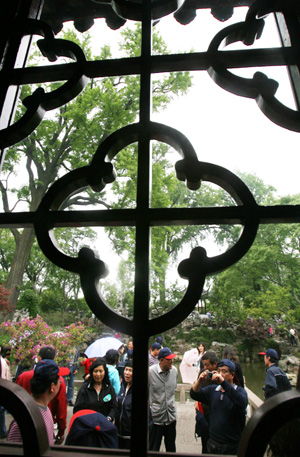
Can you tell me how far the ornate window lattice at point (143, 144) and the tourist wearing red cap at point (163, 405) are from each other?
2.61m

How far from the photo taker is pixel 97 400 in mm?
2430

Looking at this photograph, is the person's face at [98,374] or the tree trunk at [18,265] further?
the tree trunk at [18,265]

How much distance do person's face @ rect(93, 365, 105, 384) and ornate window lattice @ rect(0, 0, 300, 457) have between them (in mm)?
2170

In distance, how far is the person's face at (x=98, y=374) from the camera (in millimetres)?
2506

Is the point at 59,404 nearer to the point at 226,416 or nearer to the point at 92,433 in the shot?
the point at 92,433

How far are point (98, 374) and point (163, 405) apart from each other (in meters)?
0.79

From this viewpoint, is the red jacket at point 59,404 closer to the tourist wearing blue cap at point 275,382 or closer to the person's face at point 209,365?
the person's face at point 209,365

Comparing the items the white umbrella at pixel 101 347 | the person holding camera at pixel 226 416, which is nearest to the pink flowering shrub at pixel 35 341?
the white umbrella at pixel 101 347

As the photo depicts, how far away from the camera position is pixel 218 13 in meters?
1.03

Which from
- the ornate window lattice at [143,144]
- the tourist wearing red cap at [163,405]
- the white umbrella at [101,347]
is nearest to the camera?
the ornate window lattice at [143,144]

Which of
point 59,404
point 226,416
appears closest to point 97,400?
point 59,404

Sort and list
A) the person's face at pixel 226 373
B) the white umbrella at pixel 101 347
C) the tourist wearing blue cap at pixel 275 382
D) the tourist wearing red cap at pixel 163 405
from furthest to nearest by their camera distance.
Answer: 1. the white umbrella at pixel 101 347
2. the tourist wearing blue cap at pixel 275 382
3. the tourist wearing red cap at pixel 163 405
4. the person's face at pixel 226 373

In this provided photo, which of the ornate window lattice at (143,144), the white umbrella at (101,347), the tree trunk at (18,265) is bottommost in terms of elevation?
the white umbrella at (101,347)

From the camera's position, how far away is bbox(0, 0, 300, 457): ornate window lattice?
0.57 metres
